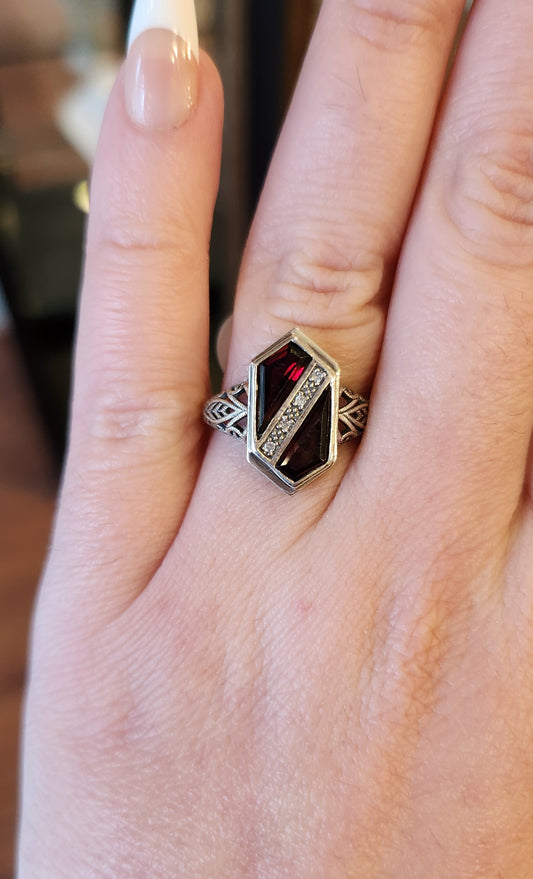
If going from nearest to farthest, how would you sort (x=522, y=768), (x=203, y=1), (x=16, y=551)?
(x=522, y=768)
(x=203, y=1)
(x=16, y=551)

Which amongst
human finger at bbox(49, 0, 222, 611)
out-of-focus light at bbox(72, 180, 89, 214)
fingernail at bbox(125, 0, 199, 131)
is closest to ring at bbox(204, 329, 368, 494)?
human finger at bbox(49, 0, 222, 611)

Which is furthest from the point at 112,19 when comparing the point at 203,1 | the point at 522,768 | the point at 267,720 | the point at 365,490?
the point at 522,768

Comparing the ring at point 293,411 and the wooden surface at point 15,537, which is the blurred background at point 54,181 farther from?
the ring at point 293,411

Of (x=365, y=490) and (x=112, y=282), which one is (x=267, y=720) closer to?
(x=365, y=490)

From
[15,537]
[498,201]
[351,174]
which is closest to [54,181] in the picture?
[15,537]

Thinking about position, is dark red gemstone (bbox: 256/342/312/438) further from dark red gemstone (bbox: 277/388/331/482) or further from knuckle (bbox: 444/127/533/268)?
knuckle (bbox: 444/127/533/268)

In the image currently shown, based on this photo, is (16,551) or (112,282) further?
(16,551)

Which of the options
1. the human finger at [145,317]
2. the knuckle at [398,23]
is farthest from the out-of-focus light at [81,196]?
the knuckle at [398,23]

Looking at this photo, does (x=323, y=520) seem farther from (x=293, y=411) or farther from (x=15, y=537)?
(x=15, y=537)
